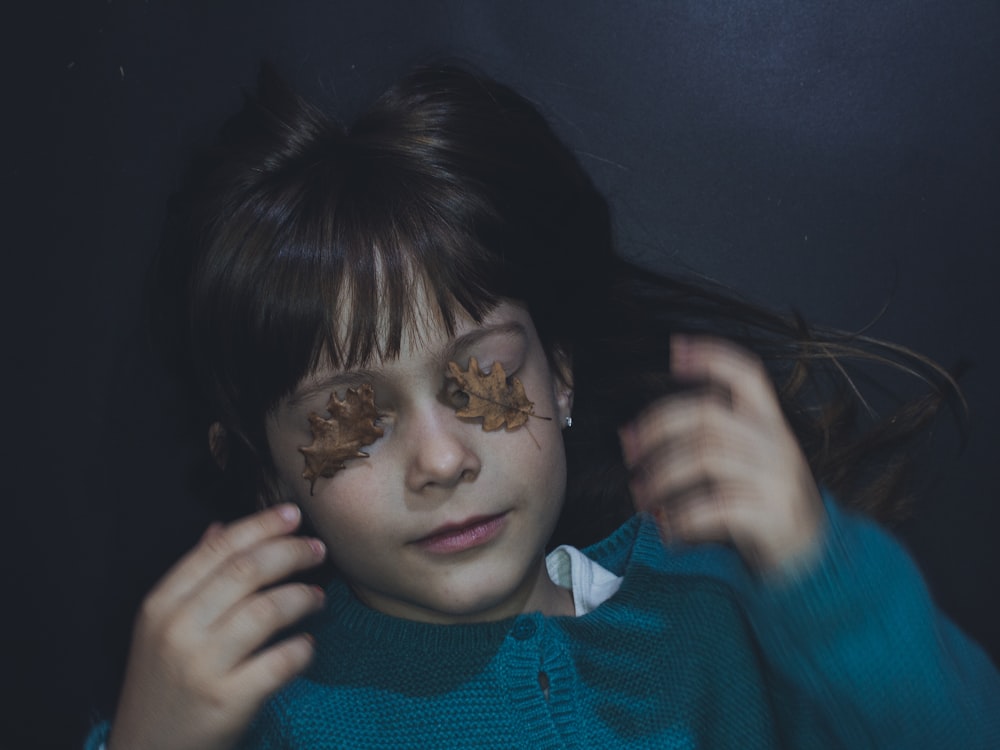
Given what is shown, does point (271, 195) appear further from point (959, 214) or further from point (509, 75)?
point (959, 214)

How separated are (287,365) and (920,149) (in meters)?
0.94

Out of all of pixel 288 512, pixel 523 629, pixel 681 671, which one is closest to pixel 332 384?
pixel 288 512

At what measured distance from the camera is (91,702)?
1.73 meters

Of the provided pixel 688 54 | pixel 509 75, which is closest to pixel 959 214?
pixel 688 54

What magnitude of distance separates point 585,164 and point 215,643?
33.0 inches

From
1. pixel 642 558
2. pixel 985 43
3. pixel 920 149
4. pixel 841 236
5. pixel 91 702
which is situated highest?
pixel 985 43

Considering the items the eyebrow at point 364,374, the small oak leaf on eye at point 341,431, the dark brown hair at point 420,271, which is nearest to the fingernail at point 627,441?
the dark brown hair at point 420,271

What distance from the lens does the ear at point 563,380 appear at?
1473 millimetres

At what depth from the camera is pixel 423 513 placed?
4.17 feet

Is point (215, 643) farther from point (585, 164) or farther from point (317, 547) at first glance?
point (585, 164)

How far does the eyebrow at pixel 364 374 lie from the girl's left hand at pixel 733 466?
217mm

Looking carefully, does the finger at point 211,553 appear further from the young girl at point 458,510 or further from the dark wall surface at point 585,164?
the dark wall surface at point 585,164

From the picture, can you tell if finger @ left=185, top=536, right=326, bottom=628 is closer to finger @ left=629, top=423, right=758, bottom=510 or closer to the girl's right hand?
the girl's right hand

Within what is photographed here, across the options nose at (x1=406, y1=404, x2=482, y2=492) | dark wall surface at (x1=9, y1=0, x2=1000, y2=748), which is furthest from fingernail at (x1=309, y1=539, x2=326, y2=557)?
dark wall surface at (x1=9, y1=0, x2=1000, y2=748)
